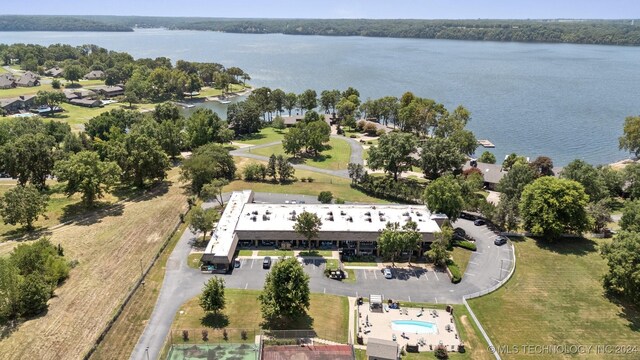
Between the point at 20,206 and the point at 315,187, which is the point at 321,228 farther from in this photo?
the point at 20,206

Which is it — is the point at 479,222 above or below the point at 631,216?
below

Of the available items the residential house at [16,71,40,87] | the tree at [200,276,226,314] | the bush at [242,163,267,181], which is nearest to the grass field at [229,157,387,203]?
the bush at [242,163,267,181]

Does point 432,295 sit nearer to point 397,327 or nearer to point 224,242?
point 397,327

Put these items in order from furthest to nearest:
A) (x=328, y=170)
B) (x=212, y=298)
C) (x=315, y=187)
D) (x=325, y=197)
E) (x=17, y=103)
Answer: (x=17, y=103) < (x=328, y=170) < (x=315, y=187) < (x=325, y=197) < (x=212, y=298)

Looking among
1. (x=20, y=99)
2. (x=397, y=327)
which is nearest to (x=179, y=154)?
(x=397, y=327)

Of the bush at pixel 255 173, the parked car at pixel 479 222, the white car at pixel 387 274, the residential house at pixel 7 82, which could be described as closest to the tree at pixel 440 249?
the white car at pixel 387 274

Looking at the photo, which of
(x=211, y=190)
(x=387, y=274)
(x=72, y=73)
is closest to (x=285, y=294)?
(x=387, y=274)

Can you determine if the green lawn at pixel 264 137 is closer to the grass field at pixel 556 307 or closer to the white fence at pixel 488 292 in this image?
the white fence at pixel 488 292
